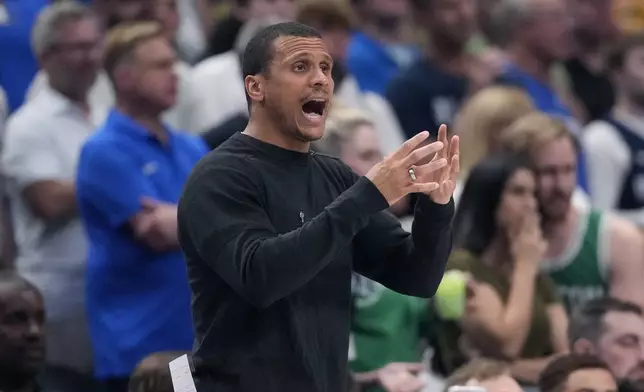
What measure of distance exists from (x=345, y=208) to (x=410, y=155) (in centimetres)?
18

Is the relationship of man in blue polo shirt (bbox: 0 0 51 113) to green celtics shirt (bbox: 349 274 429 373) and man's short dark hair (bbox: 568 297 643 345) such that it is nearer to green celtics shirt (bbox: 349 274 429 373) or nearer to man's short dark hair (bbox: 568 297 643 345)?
green celtics shirt (bbox: 349 274 429 373)

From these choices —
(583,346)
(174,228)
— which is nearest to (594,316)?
(583,346)

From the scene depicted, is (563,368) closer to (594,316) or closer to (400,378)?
(400,378)

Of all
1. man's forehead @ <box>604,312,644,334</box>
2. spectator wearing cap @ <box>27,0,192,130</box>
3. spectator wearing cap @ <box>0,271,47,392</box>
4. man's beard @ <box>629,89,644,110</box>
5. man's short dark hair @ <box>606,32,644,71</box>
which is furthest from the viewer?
man's short dark hair @ <box>606,32,644,71</box>

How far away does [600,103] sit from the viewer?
8.61m

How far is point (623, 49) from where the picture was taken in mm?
7727

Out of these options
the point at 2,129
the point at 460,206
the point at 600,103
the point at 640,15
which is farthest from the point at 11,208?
the point at 640,15

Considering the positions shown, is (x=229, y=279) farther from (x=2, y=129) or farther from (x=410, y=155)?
(x=2, y=129)

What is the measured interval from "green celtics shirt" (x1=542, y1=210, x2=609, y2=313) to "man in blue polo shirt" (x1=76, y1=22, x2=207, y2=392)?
1.70 meters

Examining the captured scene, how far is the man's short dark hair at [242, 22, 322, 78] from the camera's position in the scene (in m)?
3.38

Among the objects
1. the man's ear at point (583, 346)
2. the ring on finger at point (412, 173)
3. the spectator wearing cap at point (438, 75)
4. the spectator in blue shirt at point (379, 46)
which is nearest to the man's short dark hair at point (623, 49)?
the spectator wearing cap at point (438, 75)

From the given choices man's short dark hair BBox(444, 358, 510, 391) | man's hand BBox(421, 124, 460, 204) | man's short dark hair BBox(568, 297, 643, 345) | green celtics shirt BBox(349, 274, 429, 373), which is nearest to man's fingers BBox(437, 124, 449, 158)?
man's hand BBox(421, 124, 460, 204)

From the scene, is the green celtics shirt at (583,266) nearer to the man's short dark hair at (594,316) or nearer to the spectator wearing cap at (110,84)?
the man's short dark hair at (594,316)

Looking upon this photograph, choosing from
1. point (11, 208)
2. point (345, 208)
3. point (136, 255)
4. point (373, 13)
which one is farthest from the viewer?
point (373, 13)
